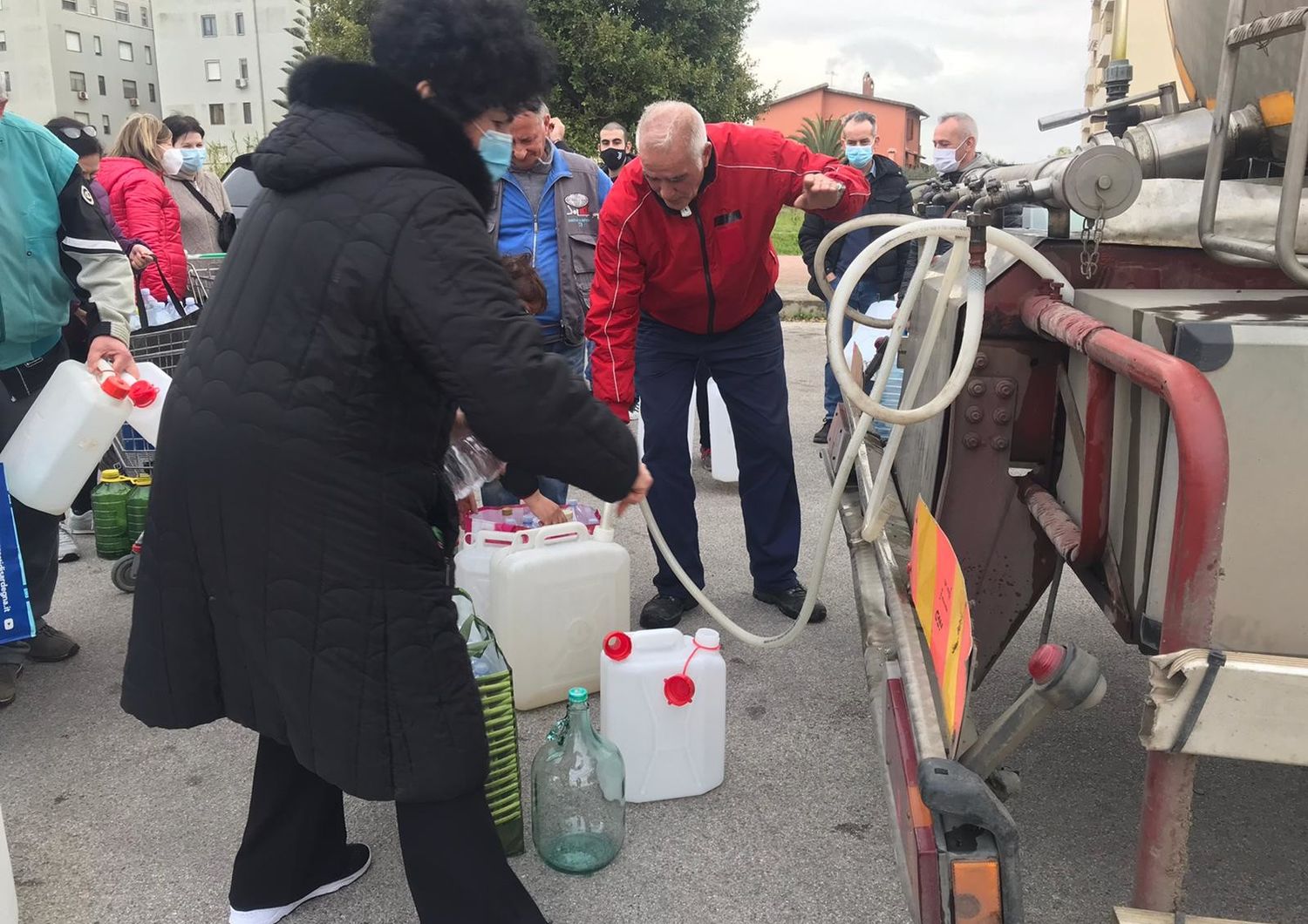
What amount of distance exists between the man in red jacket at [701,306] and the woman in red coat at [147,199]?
9.63 ft

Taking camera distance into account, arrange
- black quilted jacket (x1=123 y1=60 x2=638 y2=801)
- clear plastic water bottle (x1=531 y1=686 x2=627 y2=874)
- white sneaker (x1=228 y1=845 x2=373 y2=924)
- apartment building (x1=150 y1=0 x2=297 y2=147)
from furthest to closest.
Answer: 1. apartment building (x1=150 y1=0 x2=297 y2=147)
2. clear plastic water bottle (x1=531 y1=686 x2=627 y2=874)
3. white sneaker (x1=228 y1=845 x2=373 y2=924)
4. black quilted jacket (x1=123 y1=60 x2=638 y2=801)

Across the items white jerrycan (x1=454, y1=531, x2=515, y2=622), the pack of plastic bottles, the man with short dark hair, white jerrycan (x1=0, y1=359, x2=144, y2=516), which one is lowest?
white jerrycan (x1=454, y1=531, x2=515, y2=622)

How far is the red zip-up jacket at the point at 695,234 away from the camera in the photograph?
11.5ft

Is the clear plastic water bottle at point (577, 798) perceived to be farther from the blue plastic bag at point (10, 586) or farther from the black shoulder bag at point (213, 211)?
the black shoulder bag at point (213, 211)

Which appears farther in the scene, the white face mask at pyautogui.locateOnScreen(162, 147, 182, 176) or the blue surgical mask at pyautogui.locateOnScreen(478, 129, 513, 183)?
the white face mask at pyautogui.locateOnScreen(162, 147, 182, 176)

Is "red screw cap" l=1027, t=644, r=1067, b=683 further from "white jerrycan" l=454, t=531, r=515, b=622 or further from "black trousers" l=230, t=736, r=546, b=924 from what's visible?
"white jerrycan" l=454, t=531, r=515, b=622

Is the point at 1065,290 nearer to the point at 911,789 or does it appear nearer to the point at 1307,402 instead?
the point at 1307,402

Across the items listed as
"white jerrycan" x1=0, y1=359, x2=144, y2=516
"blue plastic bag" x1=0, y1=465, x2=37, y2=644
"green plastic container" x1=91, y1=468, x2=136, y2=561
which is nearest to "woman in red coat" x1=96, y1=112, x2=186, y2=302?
"green plastic container" x1=91, y1=468, x2=136, y2=561

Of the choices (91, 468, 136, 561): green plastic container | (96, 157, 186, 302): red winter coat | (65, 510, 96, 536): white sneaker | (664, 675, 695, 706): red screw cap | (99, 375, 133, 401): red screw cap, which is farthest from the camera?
(96, 157, 186, 302): red winter coat

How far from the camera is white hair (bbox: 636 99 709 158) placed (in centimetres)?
326

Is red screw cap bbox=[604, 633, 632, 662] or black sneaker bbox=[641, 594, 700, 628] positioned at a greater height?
red screw cap bbox=[604, 633, 632, 662]

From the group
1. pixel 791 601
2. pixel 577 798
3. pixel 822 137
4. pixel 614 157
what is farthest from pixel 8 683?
pixel 822 137

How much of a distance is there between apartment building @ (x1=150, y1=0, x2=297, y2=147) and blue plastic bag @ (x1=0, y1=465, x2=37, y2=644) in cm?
5048

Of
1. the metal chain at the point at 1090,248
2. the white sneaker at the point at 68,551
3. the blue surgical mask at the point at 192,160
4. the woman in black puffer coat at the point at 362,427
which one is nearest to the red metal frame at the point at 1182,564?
the metal chain at the point at 1090,248
